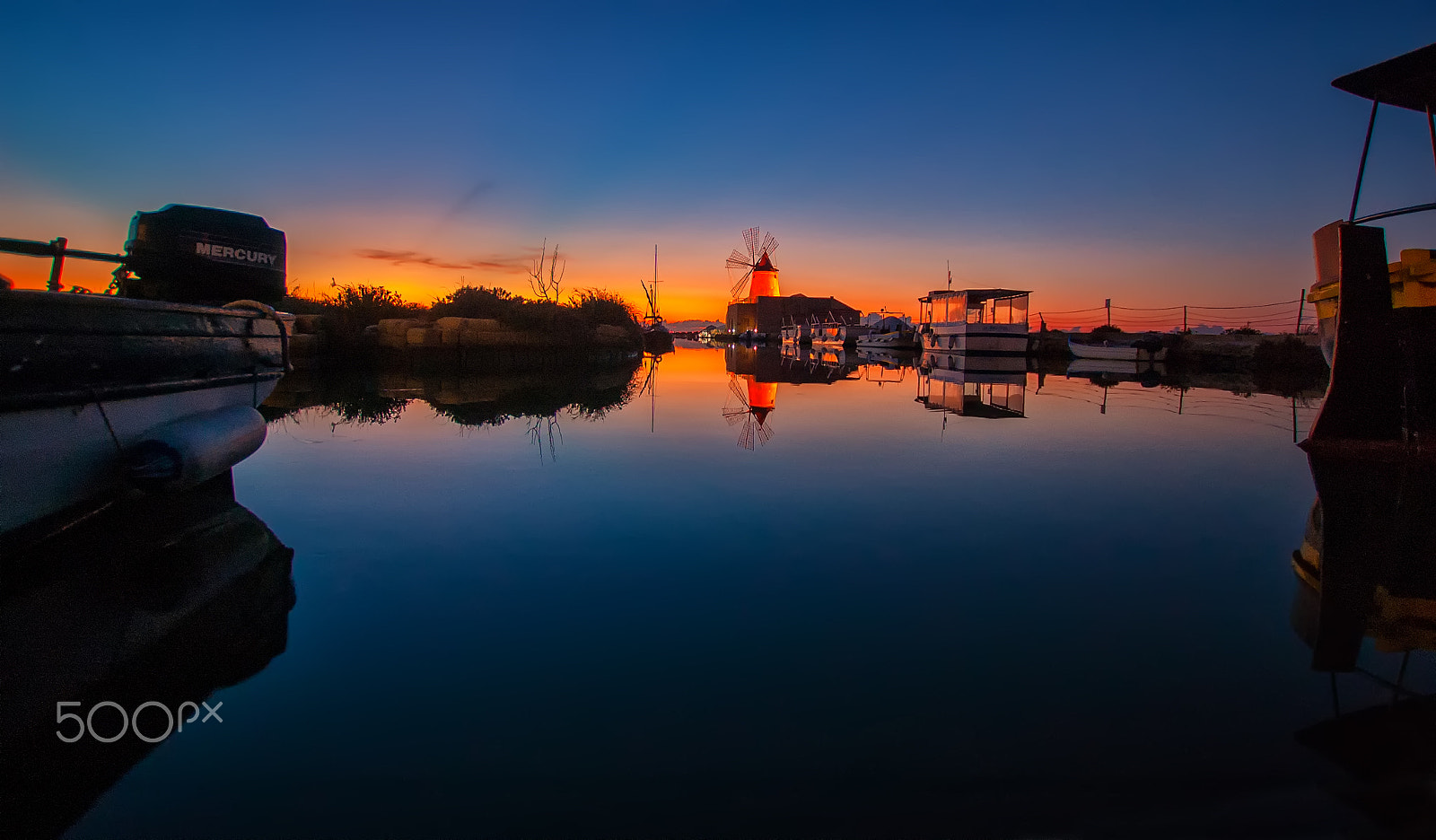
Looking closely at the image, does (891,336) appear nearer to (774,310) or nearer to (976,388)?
(976,388)

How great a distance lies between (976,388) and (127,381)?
16723 millimetres

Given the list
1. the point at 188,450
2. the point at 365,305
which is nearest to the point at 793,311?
the point at 365,305

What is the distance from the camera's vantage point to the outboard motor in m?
5.30

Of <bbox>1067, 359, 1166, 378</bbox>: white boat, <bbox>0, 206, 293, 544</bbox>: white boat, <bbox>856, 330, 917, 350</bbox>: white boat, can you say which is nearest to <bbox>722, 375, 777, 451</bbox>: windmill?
<bbox>0, 206, 293, 544</bbox>: white boat

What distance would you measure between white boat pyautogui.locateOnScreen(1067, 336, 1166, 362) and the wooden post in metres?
32.4

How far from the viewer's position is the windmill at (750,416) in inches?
332

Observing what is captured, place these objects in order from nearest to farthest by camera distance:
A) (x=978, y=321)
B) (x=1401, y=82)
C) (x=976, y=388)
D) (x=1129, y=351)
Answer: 1. (x=1401, y=82)
2. (x=976, y=388)
3. (x=1129, y=351)
4. (x=978, y=321)

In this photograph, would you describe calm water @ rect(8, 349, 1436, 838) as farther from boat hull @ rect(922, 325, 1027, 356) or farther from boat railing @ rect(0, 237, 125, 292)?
boat hull @ rect(922, 325, 1027, 356)

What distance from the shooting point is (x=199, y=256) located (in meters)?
5.52

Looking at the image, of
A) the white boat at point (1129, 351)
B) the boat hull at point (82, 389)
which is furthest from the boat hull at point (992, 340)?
the boat hull at point (82, 389)

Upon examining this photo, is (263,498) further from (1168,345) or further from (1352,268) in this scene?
(1168,345)

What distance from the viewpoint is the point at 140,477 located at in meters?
4.00

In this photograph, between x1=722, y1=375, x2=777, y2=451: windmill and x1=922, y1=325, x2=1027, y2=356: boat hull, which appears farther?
x1=922, y1=325, x2=1027, y2=356: boat hull

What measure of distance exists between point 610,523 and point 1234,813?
3557 millimetres
